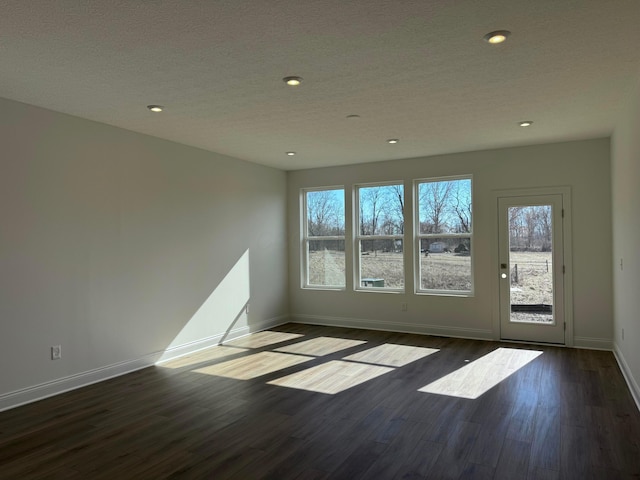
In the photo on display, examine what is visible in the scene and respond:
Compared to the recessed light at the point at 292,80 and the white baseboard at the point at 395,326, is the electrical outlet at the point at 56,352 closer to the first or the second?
the recessed light at the point at 292,80

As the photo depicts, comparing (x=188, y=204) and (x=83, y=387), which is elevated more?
(x=188, y=204)

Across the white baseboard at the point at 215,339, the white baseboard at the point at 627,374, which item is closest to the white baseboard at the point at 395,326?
the white baseboard at the point at 215,339

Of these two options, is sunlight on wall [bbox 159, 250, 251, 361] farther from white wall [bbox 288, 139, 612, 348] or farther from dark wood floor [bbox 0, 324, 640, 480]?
white wall [bbox 288, 139, 612, 348]

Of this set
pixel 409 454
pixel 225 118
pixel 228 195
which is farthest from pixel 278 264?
pixel 409 454

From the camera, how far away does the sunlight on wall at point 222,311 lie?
17.7 feet

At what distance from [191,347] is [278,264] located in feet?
7.13

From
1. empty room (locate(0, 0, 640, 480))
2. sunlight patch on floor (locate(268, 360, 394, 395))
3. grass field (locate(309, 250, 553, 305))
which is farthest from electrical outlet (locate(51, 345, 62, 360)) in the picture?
grass field (locate(309, 250, 553, 305))

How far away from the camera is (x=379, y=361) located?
500 centimetres

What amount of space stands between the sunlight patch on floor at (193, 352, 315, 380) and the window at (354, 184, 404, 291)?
214 centimetres

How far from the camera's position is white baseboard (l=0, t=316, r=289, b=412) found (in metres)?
3.73

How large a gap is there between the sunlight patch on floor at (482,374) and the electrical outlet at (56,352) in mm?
3264

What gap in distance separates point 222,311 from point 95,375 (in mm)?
1891

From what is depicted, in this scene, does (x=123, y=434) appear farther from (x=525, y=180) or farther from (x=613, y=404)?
(x=525, y=180)

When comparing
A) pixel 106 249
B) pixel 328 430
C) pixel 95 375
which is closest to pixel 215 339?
pixel 95 375
